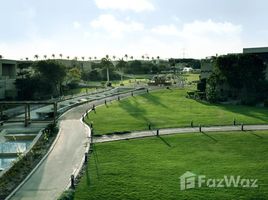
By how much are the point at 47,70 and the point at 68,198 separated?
6508cm

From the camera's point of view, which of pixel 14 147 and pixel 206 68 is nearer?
pixel 14 147

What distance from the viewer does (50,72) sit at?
86625mm

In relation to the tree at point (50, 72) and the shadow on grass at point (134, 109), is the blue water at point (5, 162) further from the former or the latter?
the tree at point (50, 72)

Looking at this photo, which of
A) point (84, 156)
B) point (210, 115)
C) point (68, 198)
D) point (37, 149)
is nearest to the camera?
point (68, 198)

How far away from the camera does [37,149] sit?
3878cm

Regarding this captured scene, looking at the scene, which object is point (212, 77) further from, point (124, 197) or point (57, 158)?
point (124, 197)

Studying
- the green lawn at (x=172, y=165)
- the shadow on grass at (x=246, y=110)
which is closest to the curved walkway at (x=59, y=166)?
the green lawn at (x=172, y=165)

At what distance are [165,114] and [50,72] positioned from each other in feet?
126

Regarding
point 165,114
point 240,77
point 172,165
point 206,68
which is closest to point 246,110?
point 240,77

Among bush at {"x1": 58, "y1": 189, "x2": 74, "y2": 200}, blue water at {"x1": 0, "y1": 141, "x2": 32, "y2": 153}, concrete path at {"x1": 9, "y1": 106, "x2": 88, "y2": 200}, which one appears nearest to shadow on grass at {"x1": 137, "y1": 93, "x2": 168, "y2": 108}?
concrete path at {"x1": 9, "y1": 106, "x2": 88, "y2": 200}

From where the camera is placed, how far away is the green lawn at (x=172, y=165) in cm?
2581

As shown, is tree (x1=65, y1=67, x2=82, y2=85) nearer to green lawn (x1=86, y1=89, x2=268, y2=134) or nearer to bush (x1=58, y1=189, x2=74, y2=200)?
green lawn (x1=86, y1=89, x2=268, y2=134)

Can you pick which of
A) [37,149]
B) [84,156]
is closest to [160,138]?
[84,156]

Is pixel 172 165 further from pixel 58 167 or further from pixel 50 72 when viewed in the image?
pixel 50 72
